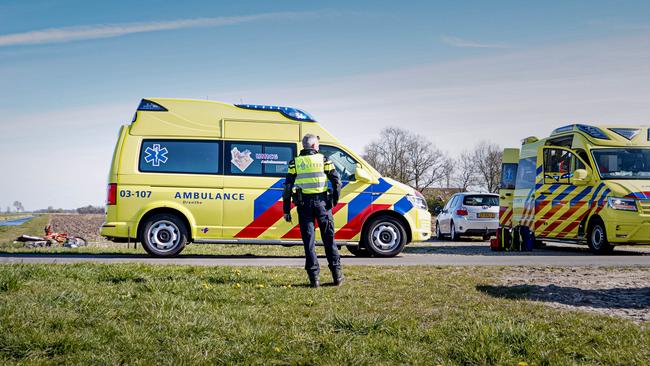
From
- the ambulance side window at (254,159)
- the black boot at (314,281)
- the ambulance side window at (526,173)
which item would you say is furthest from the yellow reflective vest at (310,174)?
the ambulance side window at (526,173)

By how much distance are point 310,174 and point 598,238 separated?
9294 mm

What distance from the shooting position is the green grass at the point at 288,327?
4.54m

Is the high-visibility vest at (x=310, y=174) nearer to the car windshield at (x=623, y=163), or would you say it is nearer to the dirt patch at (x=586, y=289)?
the dirt patch at (x=586, y=289)

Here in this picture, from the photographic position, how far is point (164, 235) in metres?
12.1

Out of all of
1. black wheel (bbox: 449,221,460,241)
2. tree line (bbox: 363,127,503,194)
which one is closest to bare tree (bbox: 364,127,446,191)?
tree line (bbox: 363,127,503,194)

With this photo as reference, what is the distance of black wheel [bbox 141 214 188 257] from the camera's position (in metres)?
12.0

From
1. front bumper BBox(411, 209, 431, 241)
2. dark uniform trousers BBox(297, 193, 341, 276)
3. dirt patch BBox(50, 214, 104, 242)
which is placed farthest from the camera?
dirt patch BBox(50, 214, 104, 242)

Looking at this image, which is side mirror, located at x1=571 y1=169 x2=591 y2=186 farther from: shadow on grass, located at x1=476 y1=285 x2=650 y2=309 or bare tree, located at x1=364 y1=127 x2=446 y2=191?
bare tree, located at x1=364 y1=127 x2=446 y2=191

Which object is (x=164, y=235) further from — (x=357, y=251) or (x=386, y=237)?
(x=386, y=237)

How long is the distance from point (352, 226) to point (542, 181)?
6.24 meters

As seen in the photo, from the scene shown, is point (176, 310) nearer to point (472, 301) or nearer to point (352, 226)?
point (472, 301)

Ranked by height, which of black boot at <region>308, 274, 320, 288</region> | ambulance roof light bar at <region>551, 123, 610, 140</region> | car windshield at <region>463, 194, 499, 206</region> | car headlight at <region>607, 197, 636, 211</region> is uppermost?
ambulance roof light bar at <region>551, 123, 610, 140</region>

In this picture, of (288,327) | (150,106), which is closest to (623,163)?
(150,106)

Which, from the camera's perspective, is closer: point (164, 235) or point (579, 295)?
point (579, 295)
